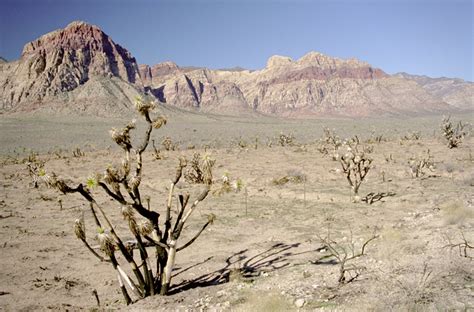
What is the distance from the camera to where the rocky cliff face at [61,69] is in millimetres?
86875

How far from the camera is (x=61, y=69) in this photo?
93.0m

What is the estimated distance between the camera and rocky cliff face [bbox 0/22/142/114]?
86.9 meters

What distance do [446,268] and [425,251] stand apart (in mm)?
1104

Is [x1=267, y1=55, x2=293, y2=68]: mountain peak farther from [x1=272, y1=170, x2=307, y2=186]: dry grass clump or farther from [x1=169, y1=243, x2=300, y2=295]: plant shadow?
[x1=169, y1=243, x2=300, y2=295]: plant shadow

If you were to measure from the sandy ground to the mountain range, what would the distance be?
61.2m

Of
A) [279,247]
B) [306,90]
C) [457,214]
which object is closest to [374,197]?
[457,214]

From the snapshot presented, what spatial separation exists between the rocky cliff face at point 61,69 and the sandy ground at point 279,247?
74.6m

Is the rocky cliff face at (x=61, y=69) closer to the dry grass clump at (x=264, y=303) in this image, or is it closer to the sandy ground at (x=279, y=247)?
the sandy ground at (x=279, y=247)

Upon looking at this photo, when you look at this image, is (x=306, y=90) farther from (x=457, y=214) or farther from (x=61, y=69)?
(x=457, y=214)

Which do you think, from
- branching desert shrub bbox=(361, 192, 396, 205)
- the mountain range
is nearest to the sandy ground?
branching desert shrub bbox=(361, 192, 396, 205)

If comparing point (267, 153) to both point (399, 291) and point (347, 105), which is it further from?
point (347, 105)

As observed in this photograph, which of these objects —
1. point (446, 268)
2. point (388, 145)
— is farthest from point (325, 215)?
point (388, 145)

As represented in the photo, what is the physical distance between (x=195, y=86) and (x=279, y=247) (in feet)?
471

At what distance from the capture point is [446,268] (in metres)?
5.11
